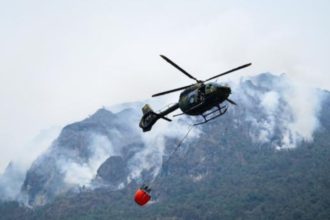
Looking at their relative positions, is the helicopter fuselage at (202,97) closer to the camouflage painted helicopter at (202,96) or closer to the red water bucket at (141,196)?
the camouflage painted helicopter at (202,96)

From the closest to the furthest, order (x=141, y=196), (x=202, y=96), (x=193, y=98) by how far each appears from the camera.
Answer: (x=202, y=96)
(x=193, y=98)
(x=141, y=196)

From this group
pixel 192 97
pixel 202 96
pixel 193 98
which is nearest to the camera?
pixel 202 96

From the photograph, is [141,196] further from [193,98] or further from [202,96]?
[202,96]

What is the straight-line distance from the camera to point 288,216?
18900 cm

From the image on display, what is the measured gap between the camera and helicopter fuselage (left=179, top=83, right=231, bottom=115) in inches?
1265

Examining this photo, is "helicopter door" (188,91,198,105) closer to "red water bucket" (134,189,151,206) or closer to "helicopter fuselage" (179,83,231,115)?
"helicopter fuselage" (179,83,231,115)

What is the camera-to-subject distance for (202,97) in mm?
32812

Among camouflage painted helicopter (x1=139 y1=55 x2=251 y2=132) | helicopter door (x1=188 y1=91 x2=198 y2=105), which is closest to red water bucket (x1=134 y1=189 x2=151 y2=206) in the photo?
camouflage painted helicopter (x1=139 y1=55 x2=251 y2=132)

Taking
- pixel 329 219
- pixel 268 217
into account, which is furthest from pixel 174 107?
pixel 268 217

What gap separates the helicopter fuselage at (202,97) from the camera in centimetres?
3212

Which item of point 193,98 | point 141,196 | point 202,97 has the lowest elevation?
point 141,196

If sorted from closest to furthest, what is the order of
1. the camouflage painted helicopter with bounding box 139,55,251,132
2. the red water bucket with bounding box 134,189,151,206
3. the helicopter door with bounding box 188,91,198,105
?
1. the camouflage painted helicopter with bounding box 139,55,251,132
2. the helicopter door with bounding box 188,91,198,105
3. the red water bucket with bounding box 134,189,151,206

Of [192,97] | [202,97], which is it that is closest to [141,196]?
[192,97]

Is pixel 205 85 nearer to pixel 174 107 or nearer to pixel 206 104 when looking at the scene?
pixel 206 104
